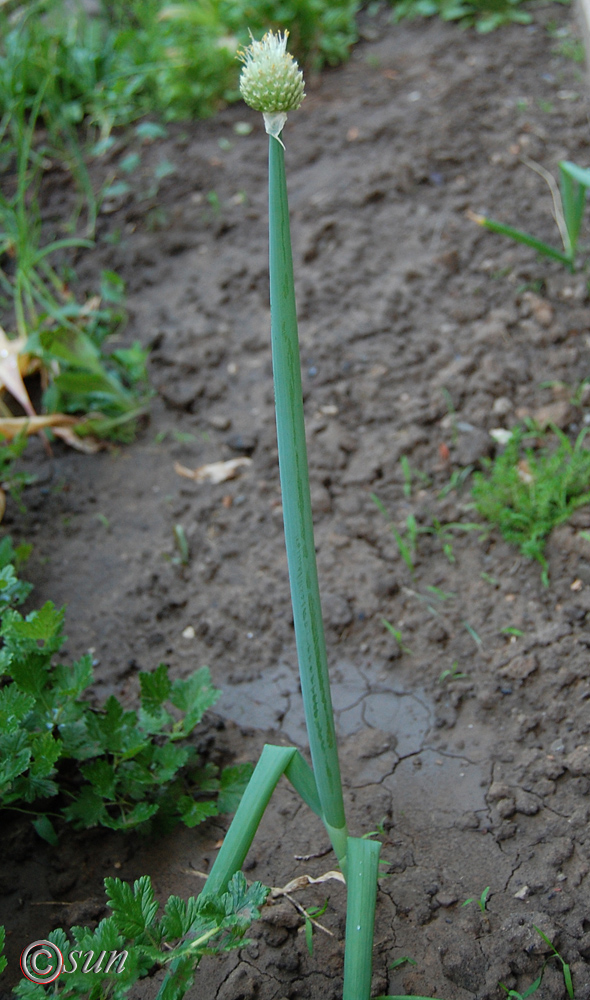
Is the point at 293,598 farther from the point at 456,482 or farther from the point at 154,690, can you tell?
the point at 456,482

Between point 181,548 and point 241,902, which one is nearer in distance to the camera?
point 241,902

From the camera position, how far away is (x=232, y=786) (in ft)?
4.65

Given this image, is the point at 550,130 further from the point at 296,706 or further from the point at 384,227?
the point at 296,706

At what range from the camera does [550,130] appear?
9.62 ft

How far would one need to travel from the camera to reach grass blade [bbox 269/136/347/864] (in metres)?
0.92

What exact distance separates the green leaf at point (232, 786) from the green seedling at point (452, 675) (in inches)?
19.1

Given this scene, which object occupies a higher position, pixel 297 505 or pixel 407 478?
pixel 297 505

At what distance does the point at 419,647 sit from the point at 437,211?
1725 millimetres

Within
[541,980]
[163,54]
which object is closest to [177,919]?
[541,980]

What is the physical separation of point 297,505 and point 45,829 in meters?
0.82

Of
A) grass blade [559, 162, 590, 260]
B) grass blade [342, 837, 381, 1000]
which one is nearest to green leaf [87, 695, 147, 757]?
grass blade [342, 837, 381, 1000]

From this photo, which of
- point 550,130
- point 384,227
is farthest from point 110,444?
point 550,130

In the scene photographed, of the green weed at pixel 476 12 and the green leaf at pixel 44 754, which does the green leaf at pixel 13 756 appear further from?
the green weed at pixel 476 12

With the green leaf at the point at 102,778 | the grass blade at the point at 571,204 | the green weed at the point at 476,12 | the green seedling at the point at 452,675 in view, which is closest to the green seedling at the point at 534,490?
the green seedling at the point at 452,675
